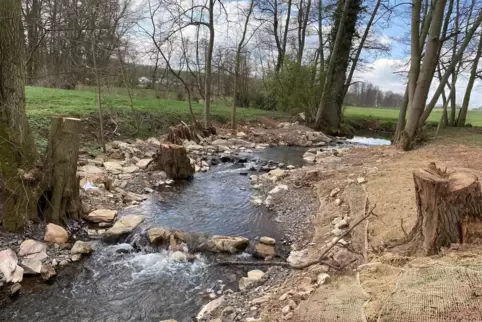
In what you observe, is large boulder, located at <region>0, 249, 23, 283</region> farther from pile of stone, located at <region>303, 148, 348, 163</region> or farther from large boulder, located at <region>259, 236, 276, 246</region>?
pile of stone, located at <region>303, 148, 348, 163</region>

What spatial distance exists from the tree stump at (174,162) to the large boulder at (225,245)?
3.94m

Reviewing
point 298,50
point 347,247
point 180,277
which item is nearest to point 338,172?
point 347,247

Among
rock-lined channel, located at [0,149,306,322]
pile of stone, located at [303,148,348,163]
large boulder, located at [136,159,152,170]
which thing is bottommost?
rock-lined channel, located at [0,149,306,322]

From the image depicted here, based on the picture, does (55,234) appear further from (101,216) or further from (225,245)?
(225,245)

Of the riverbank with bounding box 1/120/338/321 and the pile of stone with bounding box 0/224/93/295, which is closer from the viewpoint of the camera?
the pile of stone with bounding box 0/224/93/295

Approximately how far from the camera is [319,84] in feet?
Result: 63.4

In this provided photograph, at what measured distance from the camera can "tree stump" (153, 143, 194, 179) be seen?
8859mm

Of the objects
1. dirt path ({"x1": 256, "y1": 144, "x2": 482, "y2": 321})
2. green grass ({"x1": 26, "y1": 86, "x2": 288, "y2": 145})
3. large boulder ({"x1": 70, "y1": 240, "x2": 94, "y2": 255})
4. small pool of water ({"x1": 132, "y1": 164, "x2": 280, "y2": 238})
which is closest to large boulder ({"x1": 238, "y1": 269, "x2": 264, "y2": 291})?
dirt path ({"x1": 256, "y1": 144, "x2": 482, "y2": 321})

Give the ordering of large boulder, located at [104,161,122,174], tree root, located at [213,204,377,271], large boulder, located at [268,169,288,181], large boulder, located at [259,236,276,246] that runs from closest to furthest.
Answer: tree root, located at [213,204,377,271] < large boulder, located at [259,236,276,246] < large boulder, located at [104,161,122,174] < large boulder, located at [268,169,288,181]

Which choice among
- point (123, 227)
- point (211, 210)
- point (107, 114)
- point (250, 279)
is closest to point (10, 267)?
point (123, 227)

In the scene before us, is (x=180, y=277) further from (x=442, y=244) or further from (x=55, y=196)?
(x=442, y=244)

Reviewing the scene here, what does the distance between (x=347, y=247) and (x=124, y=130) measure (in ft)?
30.8

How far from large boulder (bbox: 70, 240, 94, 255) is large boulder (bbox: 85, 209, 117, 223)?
0.87 meters

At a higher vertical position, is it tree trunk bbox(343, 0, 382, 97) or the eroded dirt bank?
tree trunk bbox(343, 0, 382, 97)
